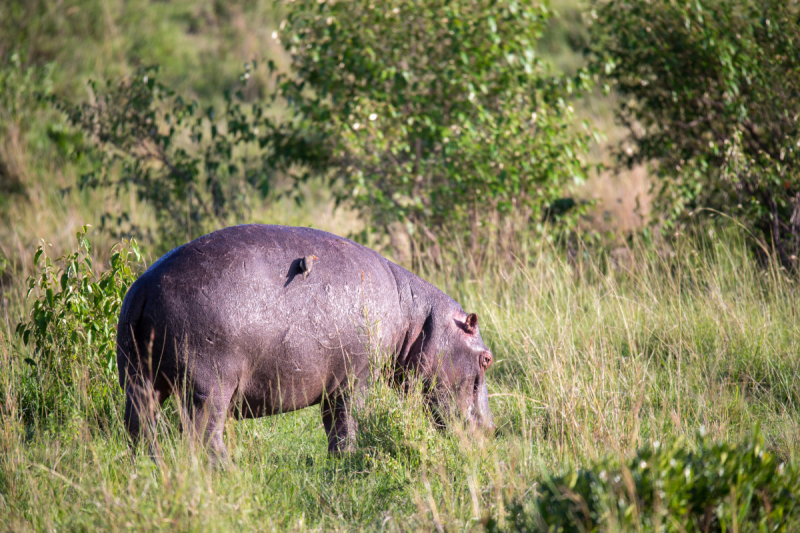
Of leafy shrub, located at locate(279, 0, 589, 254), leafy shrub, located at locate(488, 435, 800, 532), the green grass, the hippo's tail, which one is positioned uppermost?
leafy shrub, located at locate(279, 0, 589, 254)

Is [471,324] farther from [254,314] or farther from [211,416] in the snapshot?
[211,416]

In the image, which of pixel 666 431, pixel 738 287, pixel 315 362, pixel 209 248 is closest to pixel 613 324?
pixel 738 287

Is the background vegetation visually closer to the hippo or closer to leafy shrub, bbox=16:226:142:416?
leafy shrub, bbox=16:226:142:416

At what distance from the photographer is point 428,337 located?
3611 mm

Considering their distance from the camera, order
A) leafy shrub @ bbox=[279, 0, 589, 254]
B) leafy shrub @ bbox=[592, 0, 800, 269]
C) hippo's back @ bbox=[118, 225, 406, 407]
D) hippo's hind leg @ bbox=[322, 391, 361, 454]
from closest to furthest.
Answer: hippo's back @ bbox=[118, 225, 406, 407] < hippo's hind leg @ bbox=[322, 391, 361, 454] < leafy shrub @ bbox=[592, 0, 800, 269] < leafy shrub @ bbox=[279, 0, 589, 254]

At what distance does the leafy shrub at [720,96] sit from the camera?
6281 millimetres

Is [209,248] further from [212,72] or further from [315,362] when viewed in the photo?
[212,72]

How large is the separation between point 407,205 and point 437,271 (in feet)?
2.51

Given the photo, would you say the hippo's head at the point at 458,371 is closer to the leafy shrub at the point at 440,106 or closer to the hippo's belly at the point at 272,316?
the hippo's belly at the point at 272,316

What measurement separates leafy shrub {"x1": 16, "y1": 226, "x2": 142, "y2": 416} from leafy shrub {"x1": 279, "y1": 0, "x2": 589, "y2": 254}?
2.81m

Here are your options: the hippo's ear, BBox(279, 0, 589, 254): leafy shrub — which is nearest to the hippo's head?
the hippo's ear

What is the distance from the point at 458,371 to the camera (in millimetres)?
3637

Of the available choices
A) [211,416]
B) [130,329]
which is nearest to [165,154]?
[130,329]

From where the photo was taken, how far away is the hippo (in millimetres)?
2887
